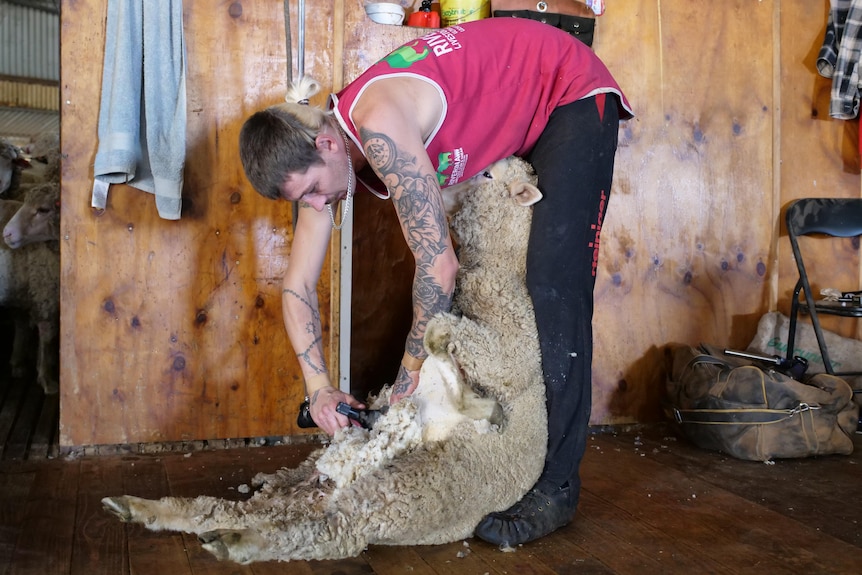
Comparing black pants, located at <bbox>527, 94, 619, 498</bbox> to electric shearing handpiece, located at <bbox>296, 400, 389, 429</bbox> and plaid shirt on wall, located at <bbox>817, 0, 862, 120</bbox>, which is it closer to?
electric shearing handpiece, located at <bbox>296, 400, 389, 429</bbox>

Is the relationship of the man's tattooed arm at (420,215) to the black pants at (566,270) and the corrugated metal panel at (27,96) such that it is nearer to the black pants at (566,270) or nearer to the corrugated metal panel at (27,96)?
the black pants at (566,270)

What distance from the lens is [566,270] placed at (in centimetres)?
196

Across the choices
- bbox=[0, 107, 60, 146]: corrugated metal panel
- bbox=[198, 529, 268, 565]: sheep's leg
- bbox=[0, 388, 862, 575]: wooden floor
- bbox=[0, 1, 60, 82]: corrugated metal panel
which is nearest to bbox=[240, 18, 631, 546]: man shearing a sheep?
bbox=[0, 388, 862, 575]: wooden floor

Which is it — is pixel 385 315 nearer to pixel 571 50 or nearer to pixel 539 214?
pixel 539 214

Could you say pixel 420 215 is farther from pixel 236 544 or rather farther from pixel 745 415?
pixel 745 415

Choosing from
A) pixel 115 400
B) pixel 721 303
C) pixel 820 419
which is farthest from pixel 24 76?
pixel 820 419

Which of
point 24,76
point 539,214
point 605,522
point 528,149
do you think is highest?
point 24,76

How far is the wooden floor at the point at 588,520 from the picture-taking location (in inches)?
67.0

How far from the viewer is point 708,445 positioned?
279 cm

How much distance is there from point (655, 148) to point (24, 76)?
972cm

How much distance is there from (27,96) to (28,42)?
83 cm

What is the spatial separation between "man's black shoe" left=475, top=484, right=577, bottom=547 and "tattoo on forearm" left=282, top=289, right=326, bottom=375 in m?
0.62

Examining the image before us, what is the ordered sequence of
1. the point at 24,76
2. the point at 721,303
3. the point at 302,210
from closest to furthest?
the point at 302,210
the point at 721,303
the point at 24,76

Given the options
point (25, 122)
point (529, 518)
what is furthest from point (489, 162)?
point (25, 122)
